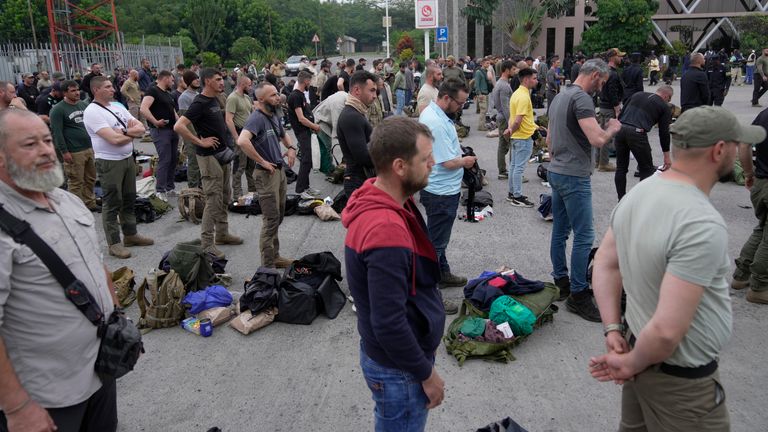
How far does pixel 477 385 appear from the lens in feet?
13.1

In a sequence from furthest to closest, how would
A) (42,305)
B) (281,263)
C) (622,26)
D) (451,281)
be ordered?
(622,26), (281,263), (451,281), (42,305)

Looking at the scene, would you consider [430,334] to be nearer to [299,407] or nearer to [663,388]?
[663,388]

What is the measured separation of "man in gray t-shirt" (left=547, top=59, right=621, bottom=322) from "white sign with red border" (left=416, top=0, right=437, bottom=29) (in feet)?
49.1

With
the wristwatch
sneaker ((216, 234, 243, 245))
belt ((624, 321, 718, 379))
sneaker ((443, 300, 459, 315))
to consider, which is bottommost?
sneaker ((443, 300, 459, 315))

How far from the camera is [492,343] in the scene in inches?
171

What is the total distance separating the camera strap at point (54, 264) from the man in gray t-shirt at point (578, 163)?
3.86 m

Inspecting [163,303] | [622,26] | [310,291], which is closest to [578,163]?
[310,291]

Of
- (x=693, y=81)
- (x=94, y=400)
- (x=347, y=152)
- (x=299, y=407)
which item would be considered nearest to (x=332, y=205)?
(x=347, y=152)

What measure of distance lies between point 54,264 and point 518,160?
6.97m

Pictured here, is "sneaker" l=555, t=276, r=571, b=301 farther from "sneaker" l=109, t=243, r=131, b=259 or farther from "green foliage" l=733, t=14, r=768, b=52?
"green foliage" l=733, t=14, r=768, b=52

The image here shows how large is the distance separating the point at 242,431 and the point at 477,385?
5.54 feet

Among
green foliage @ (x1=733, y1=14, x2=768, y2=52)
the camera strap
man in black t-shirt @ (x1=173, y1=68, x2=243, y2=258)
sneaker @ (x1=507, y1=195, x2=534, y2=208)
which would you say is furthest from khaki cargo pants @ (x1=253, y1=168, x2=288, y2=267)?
green foliage @ (x1=733, y1=14, x2=768, y2=52)

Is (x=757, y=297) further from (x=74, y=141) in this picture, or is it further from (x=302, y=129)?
(x=74, y=141)

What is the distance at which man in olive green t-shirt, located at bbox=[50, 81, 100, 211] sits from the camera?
7520mm
